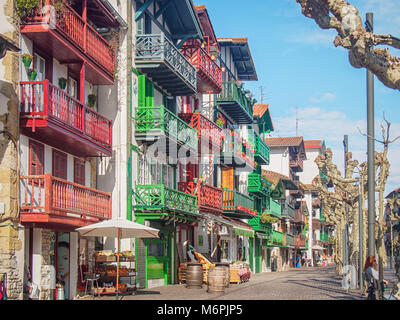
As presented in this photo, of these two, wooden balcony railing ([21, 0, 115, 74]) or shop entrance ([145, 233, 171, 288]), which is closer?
wooden balcony railing ([21, 0, 115, 74])

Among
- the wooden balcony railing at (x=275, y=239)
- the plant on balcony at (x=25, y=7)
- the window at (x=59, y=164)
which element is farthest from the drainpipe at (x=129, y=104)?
the wooden balcony railing at (x=275, y=239)

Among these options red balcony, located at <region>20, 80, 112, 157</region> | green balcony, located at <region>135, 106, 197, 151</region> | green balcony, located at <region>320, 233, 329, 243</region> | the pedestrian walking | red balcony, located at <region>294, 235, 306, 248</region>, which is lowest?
green balcony, located at <region>320, 233, 329, 243</region>

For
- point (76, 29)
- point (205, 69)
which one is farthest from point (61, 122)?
point (205, 69)

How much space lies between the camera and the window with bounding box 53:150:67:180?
21328 millimetres

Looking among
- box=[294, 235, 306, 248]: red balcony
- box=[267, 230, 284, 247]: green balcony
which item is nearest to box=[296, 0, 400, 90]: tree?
box=[267, 230, 284, 247]: green balcony

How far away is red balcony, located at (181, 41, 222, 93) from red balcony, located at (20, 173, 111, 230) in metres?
13.6

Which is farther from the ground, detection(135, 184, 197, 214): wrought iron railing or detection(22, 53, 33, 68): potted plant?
detection(22, 53, 33, 68): potted plant

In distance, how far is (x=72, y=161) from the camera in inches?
902

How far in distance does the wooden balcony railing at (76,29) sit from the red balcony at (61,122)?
1.80 meters

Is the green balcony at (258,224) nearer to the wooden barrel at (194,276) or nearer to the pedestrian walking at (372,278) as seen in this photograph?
the wooden barrel at (194,276)

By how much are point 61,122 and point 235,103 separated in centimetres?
2403

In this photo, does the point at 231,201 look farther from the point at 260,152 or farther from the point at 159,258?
the point at 159,258

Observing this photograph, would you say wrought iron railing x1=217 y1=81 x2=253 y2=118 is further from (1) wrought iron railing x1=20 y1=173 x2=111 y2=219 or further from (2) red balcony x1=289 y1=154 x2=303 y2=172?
(2) red balcony x1=289 y1=154 x2=303 y2=172

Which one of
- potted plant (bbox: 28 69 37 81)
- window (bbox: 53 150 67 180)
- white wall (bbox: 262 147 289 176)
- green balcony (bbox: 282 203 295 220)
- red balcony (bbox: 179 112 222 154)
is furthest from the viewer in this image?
white wall (bbox: 262 147 289 176)
